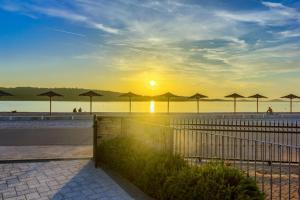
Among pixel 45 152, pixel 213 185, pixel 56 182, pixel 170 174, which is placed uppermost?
pixel 213 185

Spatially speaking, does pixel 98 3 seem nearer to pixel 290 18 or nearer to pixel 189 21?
pixel 189 21

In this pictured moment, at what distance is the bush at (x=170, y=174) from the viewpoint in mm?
4883

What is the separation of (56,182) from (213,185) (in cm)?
434

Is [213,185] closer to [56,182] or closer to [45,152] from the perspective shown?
[56,182]

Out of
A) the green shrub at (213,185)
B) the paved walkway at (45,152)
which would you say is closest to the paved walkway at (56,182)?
the paved walkway at (45,152)

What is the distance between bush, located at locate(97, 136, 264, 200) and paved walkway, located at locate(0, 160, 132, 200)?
501mm

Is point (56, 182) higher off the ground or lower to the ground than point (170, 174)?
lower

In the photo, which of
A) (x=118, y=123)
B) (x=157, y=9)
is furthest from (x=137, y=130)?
(x=157, y=9)

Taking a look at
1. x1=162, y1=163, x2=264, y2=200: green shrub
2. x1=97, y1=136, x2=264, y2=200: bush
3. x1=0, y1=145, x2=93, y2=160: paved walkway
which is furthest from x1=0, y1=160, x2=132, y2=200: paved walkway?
x1=162, y1=163, x2=264, y2=200: green shrub

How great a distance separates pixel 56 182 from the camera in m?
7.79

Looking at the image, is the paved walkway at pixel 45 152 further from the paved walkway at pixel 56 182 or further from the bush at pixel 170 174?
the bush at pixel 170 174

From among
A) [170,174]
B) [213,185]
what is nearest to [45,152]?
[170,174]

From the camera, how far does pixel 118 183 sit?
7.79 m

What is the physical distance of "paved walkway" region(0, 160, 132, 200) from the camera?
22.4ft
